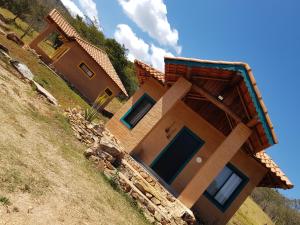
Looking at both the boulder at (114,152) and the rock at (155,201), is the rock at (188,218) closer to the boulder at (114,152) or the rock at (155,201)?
the rock at (155,201)

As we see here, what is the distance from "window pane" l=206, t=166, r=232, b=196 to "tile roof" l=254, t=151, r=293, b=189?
163 centimetres

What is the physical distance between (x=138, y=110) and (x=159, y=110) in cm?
345

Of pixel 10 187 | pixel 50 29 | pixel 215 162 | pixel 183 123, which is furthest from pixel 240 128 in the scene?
pixel 50 29

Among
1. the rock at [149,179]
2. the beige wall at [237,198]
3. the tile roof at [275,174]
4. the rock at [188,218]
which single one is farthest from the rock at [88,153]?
the tile roof at [275,174]

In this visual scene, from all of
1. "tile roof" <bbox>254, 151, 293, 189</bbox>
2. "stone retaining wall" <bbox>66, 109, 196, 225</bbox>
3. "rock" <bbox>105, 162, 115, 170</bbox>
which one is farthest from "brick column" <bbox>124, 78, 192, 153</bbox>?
"tile roof" <bbox>254, 151, 293, 189</bbox>

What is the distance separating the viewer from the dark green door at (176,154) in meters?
17.2

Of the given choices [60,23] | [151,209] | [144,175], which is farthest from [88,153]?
[60,23]

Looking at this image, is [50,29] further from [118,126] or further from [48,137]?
[48,137]

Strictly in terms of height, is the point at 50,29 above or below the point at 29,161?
above

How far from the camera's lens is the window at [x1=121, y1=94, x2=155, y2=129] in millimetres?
18312

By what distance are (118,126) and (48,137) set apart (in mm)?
5294

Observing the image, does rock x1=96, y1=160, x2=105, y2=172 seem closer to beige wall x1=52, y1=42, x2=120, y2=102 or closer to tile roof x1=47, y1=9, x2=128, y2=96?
beige wall x1=52, y1=42, x2=120, y2=102

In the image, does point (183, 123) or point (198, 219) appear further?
point (183, 123)

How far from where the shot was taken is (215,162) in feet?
46.5
